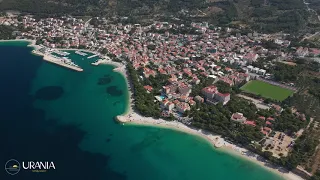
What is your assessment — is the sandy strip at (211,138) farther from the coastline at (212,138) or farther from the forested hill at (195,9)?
the forested hill at (195,9)

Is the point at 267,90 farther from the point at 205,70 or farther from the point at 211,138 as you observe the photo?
the point at 211,138

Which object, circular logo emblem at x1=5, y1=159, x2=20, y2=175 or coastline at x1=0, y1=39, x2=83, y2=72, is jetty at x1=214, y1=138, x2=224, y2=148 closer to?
circular logo emblem at x1=5, y1=159, x2=20, y2=175

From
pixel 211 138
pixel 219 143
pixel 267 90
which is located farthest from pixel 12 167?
pixel 267 90

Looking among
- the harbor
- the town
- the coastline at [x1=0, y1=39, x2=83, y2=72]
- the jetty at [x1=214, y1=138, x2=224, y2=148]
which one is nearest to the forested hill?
the town

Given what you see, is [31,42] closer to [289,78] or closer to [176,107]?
[176,107]

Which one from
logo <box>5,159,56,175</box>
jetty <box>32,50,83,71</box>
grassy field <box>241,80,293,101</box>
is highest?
grassy field <box>241,80,293,101</box>

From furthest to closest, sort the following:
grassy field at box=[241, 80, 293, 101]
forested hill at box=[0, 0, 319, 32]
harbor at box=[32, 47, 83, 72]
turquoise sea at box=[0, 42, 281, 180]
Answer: forested hill at box=[0, 0, 319, 32] < harbor at box=[32, 47, 83, 72] < grassy field at box=[241, 80, 293, 101] < turquoise sea at box=[0, 42, 281, 180]
